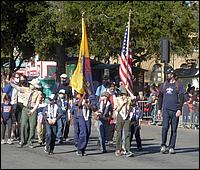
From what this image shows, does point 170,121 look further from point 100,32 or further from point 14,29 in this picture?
point 14,29

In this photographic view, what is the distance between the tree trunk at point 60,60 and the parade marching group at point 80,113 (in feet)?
35.3

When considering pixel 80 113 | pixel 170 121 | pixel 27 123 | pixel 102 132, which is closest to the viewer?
pixel 80 113

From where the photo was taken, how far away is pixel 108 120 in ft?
46.7

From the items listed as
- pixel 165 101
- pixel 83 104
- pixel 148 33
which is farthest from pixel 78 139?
pixel 148 33

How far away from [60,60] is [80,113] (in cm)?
1546

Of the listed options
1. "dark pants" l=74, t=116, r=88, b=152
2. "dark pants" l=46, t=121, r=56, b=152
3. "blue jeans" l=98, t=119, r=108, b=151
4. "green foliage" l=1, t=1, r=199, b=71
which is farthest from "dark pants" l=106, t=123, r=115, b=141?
"green foliage" l=1, t=1, r=199, b=71

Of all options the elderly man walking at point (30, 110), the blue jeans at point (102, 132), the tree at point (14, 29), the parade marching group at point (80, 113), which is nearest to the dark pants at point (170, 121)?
the parade marching group at point (80, 113)

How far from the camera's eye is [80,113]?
13.3m

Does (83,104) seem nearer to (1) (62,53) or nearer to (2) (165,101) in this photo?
(2) (165,101)

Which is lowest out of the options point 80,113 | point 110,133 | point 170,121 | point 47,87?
point 110,133

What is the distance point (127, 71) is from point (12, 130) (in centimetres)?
423

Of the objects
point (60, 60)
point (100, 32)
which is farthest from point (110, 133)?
point (60, 60)

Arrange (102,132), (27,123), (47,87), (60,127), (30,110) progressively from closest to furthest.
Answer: (102,132), (30,110), (27,123), (60,127), (47,87)

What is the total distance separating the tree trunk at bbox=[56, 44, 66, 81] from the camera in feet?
90.0
